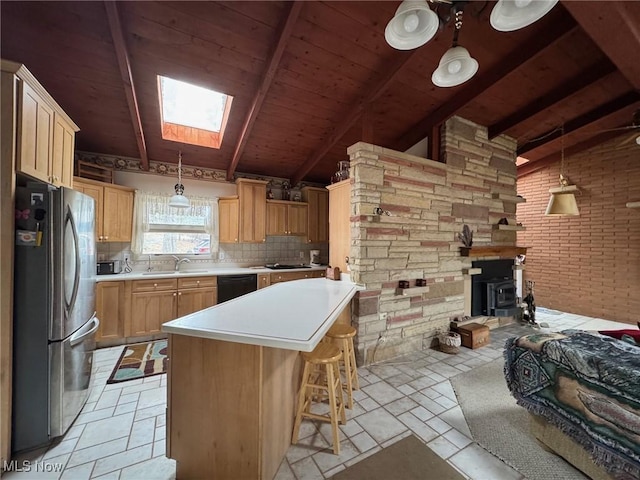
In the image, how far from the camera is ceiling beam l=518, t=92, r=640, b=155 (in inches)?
139

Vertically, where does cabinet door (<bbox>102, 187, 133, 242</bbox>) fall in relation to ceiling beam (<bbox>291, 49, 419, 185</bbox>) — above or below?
below

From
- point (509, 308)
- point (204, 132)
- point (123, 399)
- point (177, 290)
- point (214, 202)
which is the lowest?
point (123, 399)

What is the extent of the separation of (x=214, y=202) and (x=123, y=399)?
3.08 m

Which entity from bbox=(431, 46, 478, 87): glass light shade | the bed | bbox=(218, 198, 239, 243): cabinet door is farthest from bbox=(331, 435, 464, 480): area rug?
bbox=(218, 198, 239, 243): cabinet door

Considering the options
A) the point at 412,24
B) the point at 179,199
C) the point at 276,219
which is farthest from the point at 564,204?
the point at 179,199

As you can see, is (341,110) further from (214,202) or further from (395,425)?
(395,425)

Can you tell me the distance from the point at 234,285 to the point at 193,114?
2642 millimetres

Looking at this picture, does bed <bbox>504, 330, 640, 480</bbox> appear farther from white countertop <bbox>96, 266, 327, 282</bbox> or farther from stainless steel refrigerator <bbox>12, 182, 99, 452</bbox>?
white countertop <bbox>96, 266, 327, 282</bbox>

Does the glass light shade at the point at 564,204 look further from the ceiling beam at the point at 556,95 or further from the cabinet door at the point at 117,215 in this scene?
the cabinet door at the point at 117,215

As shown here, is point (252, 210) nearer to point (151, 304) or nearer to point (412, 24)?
point (151, 304)

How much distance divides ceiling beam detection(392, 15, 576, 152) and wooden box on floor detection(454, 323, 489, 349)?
281cm

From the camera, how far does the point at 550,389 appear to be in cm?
165

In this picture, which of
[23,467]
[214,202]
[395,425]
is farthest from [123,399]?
[214,202]

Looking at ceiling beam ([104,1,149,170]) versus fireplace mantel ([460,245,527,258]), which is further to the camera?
fireplace mantel ([460,245,527,258])
